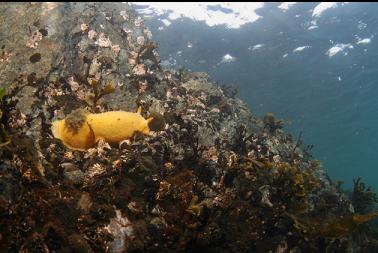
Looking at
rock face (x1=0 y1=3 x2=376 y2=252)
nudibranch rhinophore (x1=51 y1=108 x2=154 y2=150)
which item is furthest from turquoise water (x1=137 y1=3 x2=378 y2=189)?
nudibranch rhinophore (x1=51 y1=108 x2=154 y2=150)

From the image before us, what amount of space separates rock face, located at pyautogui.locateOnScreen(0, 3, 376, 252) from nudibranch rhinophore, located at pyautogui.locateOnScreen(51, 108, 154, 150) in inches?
6.9

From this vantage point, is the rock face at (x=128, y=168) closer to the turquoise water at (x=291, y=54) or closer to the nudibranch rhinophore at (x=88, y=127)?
the nudibranch rhinophore at (x=88, y=127)

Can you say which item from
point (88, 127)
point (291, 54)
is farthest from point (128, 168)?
point (291, 54)

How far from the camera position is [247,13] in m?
15.9

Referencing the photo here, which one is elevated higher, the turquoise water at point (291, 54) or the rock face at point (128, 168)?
the rock face at point (128, 168)

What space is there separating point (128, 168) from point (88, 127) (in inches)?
32.0

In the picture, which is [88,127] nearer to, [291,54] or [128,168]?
[128,168]

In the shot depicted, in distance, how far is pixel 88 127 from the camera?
462cm

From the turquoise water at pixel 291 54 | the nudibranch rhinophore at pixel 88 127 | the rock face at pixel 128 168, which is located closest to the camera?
the rock face at pixel 128 168

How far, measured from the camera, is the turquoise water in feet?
55.3

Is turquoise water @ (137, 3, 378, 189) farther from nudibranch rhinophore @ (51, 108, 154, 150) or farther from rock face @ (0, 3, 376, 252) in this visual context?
nudibranch rhinophore @ (51, 108, 154, 150)

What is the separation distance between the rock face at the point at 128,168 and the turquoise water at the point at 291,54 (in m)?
4.62

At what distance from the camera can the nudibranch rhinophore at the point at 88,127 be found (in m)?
4.57

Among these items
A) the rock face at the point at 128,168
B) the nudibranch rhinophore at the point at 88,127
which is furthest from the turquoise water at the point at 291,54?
the nudibranch rhinophore at the point at 88,127
